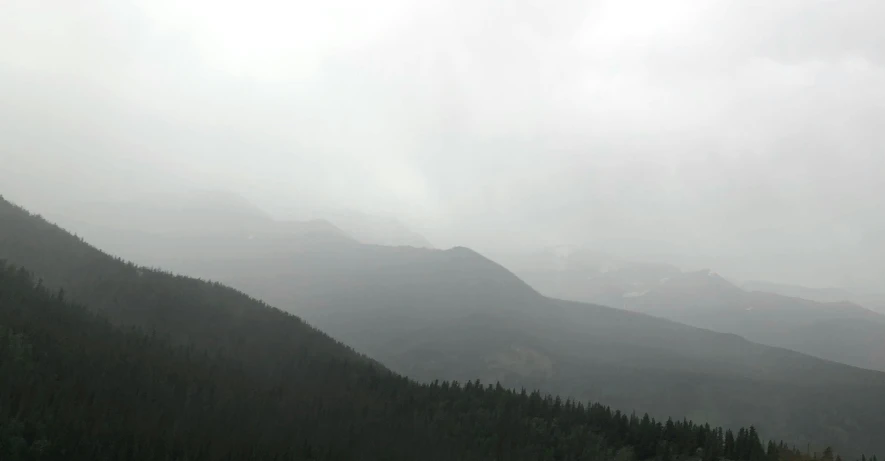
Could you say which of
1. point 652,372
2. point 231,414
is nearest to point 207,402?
point 231,414

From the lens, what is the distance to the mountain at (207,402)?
505 inches

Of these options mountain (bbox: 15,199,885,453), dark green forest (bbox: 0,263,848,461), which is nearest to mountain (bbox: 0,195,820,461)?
dark green forest (bbox: 0,263,848,461)

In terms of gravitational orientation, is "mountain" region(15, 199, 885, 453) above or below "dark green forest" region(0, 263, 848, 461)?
above

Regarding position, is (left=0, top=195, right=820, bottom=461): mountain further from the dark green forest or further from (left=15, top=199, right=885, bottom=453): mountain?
(left=15, top=199, right=885, bottom=453): mountain

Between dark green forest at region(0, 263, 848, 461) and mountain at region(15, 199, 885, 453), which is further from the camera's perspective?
mountain at region(15, 199, 885, 453)

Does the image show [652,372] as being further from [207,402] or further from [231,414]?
[231,414]

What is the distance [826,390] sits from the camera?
132000mm

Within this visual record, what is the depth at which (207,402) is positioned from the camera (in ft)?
63.7

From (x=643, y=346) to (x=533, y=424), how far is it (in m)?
180

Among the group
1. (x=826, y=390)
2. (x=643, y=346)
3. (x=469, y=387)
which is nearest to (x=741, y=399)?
(x=826, y=390)

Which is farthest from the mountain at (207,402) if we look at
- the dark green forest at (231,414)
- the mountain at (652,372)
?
the mountain at (652,372)

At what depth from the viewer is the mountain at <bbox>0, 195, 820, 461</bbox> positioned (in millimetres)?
12836

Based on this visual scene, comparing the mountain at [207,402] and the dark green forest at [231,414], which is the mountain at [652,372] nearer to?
the mountain at [207,402]

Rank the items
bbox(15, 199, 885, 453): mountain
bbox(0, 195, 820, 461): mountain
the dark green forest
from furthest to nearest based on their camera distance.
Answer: bbox(15, 199, 885, 453): mountain
bbox(0, 195, 820, 461): mountain
the dark green forest
